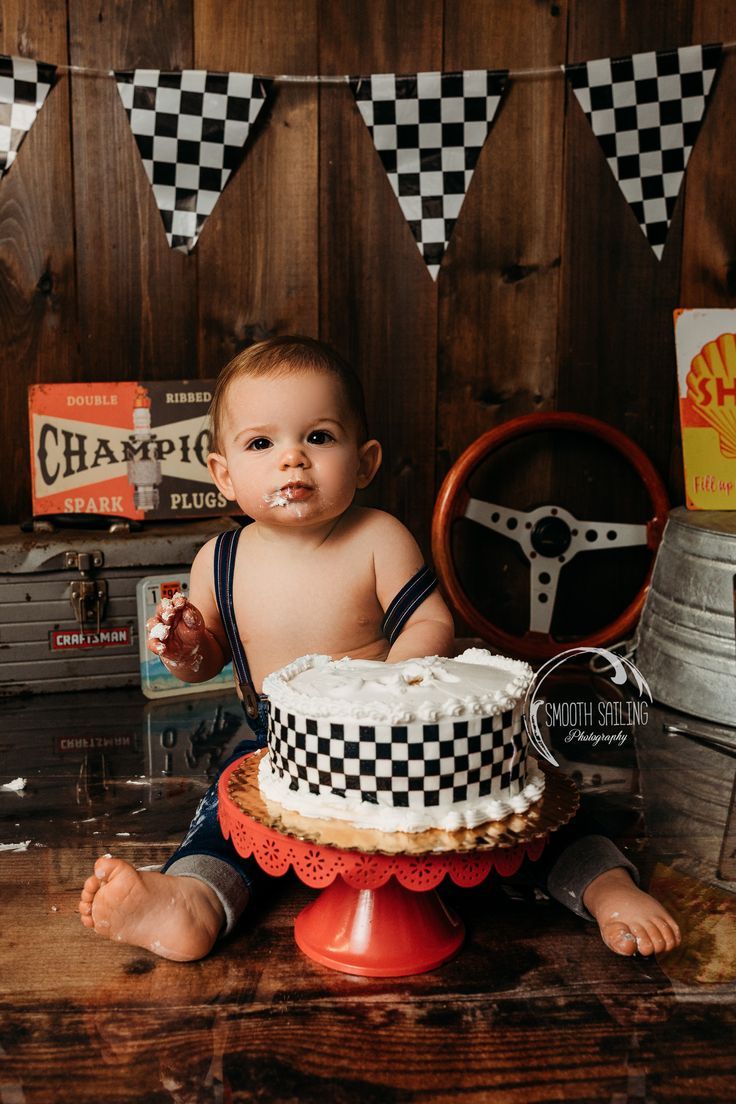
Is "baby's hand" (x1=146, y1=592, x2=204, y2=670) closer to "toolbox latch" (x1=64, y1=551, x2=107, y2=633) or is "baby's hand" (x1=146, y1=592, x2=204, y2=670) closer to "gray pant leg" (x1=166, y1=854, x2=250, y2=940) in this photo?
"gray pant leg" (x1=166, y1=854, x2=250, y2=940)

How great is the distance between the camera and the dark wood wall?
7.90 feet

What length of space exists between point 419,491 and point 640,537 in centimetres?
57

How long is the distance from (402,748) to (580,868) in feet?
1.28

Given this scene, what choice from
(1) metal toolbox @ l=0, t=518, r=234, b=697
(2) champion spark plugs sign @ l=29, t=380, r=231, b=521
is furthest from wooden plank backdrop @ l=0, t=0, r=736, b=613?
(1) metal toolbox @ l=0, t=518, r=234, b=697

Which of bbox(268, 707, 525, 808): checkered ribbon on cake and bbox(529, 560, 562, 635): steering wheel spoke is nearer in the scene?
bbox(268, 707, 525, 808): checkered ribbon on cake

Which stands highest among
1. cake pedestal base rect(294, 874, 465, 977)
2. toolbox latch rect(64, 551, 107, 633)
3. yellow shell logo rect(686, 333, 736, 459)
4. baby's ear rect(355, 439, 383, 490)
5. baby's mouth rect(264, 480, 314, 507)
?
yellow shell logo rect(686, 333, 736, 459)

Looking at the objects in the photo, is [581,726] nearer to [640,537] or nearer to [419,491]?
[640,537]

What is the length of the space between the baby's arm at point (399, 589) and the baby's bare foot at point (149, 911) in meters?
0.45

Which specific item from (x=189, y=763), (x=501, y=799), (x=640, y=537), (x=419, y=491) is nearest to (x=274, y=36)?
(x=419, y=491)

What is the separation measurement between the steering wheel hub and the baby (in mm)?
912

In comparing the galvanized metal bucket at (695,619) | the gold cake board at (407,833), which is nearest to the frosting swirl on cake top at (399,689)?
the gold cake board at (407,833)

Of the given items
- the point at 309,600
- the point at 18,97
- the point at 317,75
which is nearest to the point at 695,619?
the point at 309,600
